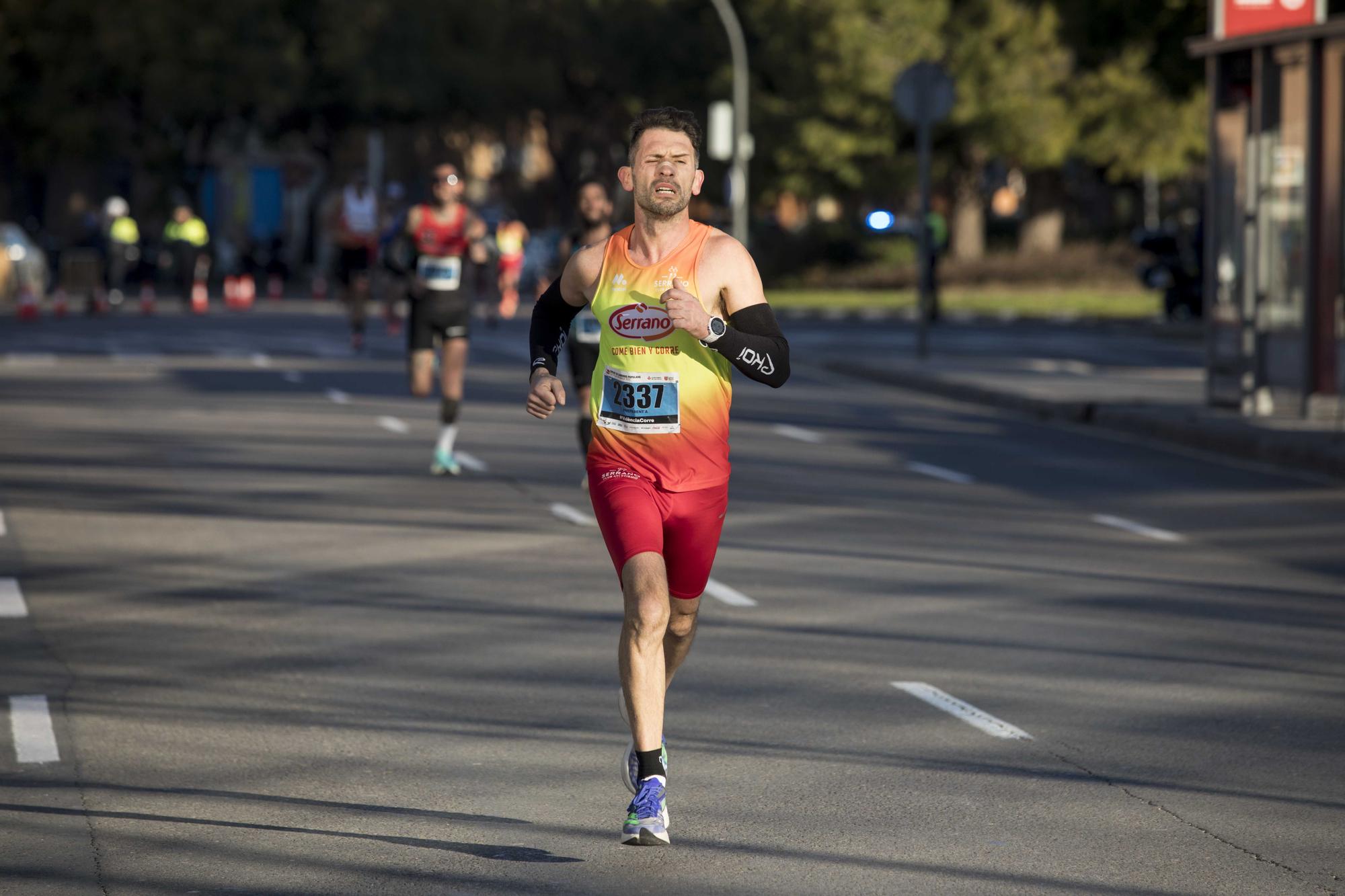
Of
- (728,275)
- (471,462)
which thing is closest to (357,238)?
(471,462)

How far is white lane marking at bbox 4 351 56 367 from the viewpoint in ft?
87.7

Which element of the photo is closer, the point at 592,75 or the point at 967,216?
the point at 967,216

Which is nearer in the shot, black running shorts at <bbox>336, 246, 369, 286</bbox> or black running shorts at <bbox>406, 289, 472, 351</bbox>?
black running shorts at <bbox>406, 289, 472, 351</bbox>

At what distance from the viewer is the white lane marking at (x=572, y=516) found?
13.2m

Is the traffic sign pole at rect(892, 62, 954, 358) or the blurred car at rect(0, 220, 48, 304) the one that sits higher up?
the traffic sign pole at rect(892, 62, 954, 358)

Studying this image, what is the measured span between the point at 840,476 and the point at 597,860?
9.85m

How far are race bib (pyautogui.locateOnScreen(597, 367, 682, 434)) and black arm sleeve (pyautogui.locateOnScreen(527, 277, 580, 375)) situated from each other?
317mm

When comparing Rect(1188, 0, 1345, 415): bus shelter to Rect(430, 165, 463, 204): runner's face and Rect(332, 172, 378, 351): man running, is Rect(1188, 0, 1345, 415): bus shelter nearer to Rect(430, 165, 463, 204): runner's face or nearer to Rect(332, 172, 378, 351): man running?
Rect(430, 165, 463, 204): runner's face

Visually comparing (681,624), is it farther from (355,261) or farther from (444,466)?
(355,261)

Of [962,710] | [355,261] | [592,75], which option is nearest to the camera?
[962,710]

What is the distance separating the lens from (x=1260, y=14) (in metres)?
20.6

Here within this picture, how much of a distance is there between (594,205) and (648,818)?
8.27 metres

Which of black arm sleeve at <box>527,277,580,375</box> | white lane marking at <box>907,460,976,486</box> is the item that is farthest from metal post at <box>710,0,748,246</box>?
black arm sleeve at <box>527,277,580,375</box>

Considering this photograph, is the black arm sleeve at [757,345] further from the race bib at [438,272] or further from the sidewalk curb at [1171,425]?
the sidewalk curb at [1171,425]
